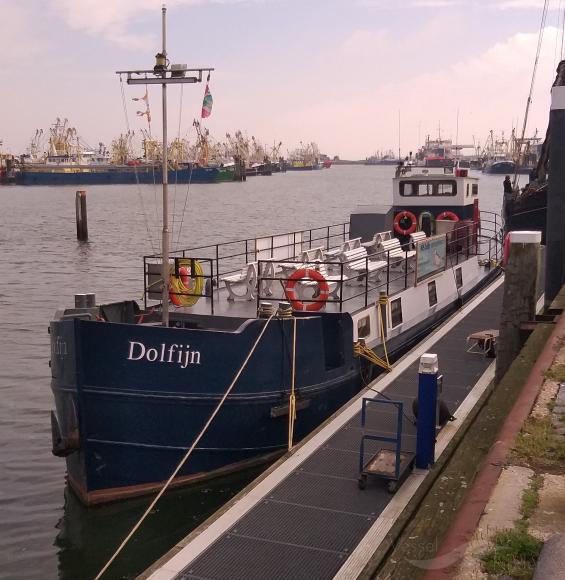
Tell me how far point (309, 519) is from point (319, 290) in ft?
18.4

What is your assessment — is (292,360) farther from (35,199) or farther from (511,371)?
(35,199)

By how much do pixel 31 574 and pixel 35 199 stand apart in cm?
11462

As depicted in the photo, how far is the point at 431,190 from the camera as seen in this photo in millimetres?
23797

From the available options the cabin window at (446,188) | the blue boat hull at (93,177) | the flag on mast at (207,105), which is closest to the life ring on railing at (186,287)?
the flag on mast at (207,105)

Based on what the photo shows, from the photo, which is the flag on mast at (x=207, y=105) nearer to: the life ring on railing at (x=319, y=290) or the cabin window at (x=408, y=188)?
the life ring on railing at (x=319, y=290)

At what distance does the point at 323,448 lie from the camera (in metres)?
10.5

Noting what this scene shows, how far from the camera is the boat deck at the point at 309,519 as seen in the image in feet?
24.6

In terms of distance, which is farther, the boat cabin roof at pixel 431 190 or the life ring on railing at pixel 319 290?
the boat cabin roof at pixel 431 190

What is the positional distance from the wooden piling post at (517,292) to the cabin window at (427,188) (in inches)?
477

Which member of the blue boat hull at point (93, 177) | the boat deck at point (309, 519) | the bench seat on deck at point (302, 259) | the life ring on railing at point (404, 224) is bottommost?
the boat deck at point (309, 519)

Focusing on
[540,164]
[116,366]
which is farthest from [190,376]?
[540,164]

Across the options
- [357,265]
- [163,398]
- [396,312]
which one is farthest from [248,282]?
[163,398]

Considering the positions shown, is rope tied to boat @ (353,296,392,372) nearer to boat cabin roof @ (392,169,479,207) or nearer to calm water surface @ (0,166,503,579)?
calm water surface @ (0,166,503,579)

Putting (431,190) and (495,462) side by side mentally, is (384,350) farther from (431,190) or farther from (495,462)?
(431,190)
